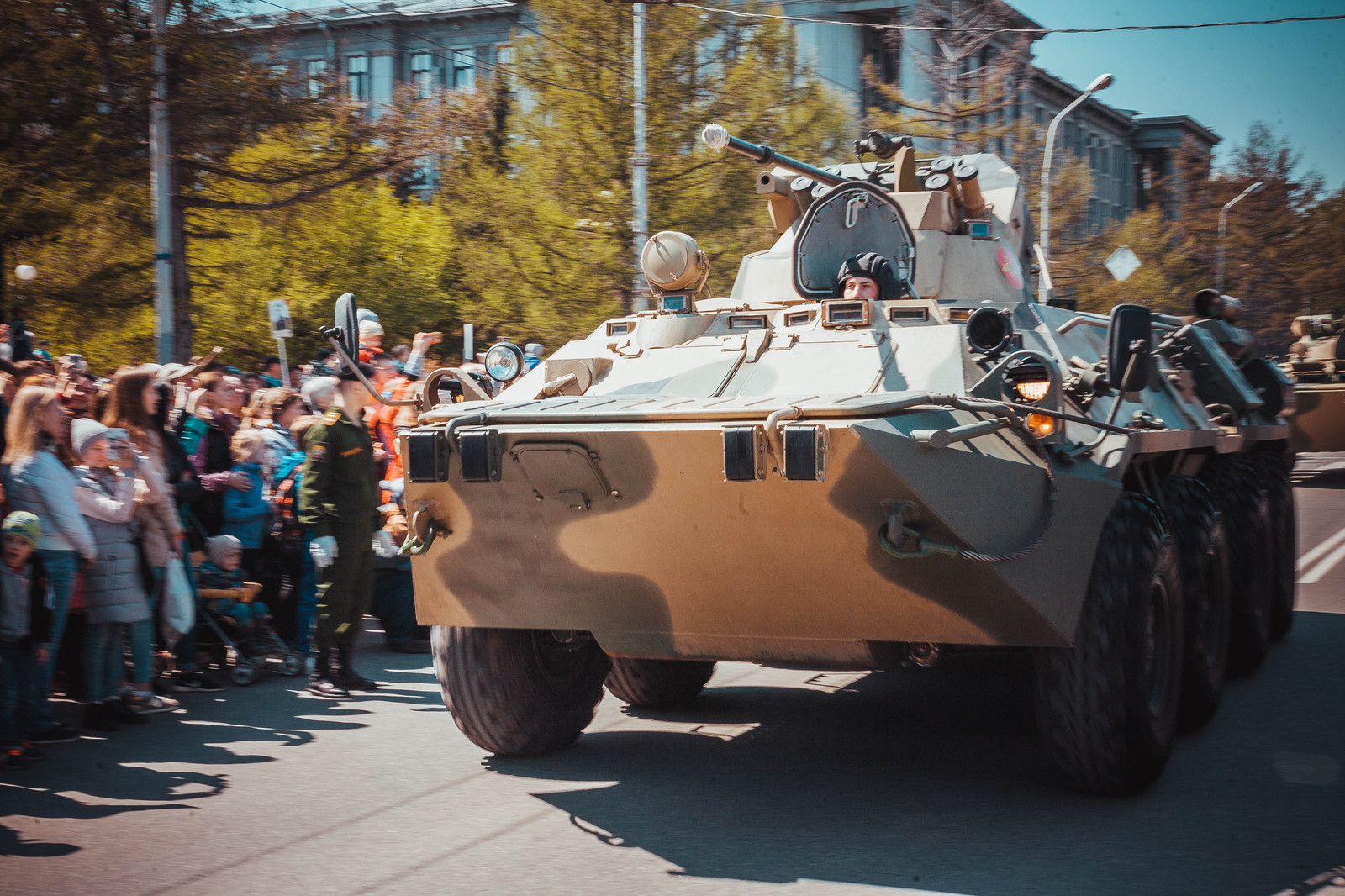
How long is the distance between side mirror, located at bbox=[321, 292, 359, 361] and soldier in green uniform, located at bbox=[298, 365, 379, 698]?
1.90 metres

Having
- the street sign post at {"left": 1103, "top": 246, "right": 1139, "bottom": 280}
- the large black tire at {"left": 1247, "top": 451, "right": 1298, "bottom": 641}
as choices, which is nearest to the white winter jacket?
the large black tire at {"left": 1247, "top": 451, "right": 1298, "bottom": 641}

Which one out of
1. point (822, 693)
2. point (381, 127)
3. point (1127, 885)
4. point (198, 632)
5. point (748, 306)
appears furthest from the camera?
point (381, 127)

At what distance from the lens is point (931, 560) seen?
499cm

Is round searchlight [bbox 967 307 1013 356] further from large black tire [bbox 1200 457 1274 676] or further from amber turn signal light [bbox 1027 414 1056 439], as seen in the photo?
large black tire [bbox 1200 457 1274 676]

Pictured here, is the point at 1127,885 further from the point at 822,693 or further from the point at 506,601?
the point at 822,693

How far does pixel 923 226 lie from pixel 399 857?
4.10m

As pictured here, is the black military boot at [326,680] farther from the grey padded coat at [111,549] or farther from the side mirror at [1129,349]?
the side mirror at [1129,349]

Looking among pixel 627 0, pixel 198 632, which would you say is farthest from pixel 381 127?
pixel 198 632

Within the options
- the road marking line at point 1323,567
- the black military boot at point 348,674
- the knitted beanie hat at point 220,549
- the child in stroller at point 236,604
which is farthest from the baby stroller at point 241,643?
the road marking line at point 1323,567

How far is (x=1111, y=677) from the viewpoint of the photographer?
5293 millimetres

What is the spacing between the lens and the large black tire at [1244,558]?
813 centimetres

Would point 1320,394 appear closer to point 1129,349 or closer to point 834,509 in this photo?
point 1129,349

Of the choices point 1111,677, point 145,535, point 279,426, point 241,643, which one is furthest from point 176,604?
point 1111,677

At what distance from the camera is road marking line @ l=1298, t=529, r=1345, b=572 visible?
41.5 ft
